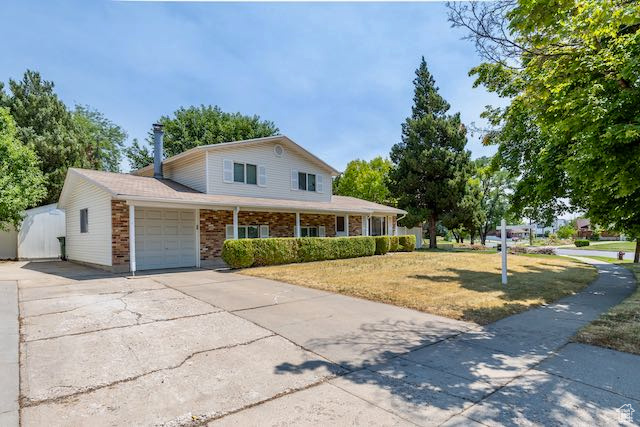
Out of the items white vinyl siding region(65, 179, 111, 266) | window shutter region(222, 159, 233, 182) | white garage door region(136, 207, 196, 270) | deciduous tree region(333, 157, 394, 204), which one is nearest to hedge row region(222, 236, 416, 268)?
white garage door region(136, 207, 196, 270)

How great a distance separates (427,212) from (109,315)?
24867mm

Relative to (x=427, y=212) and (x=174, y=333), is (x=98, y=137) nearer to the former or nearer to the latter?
(x=427, y=212)

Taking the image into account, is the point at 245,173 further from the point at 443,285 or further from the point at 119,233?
the point at 443,285

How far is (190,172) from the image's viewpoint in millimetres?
15727

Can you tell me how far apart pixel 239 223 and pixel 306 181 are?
199 inches

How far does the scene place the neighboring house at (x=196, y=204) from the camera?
469 inches

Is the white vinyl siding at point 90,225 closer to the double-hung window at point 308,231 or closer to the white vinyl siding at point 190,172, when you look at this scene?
the white vinyl siding at point 190,172

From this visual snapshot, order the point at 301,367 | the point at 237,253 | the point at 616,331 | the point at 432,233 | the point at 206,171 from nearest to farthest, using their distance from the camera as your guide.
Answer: the point at 301,367
the point at 616,331
the point at 237,253
the point at 206,171
the point at 432,233

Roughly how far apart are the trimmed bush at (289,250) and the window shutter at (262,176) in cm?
369

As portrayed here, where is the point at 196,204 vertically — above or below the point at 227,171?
below

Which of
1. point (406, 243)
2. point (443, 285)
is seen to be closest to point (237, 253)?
point (443, 285)

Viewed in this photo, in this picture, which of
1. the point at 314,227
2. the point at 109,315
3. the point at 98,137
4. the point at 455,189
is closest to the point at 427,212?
the point at 455,189

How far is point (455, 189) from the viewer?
86.7ft

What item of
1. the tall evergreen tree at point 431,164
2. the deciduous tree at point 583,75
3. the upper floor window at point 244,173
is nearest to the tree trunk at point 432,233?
the tall evergreen tree at point 431,164
